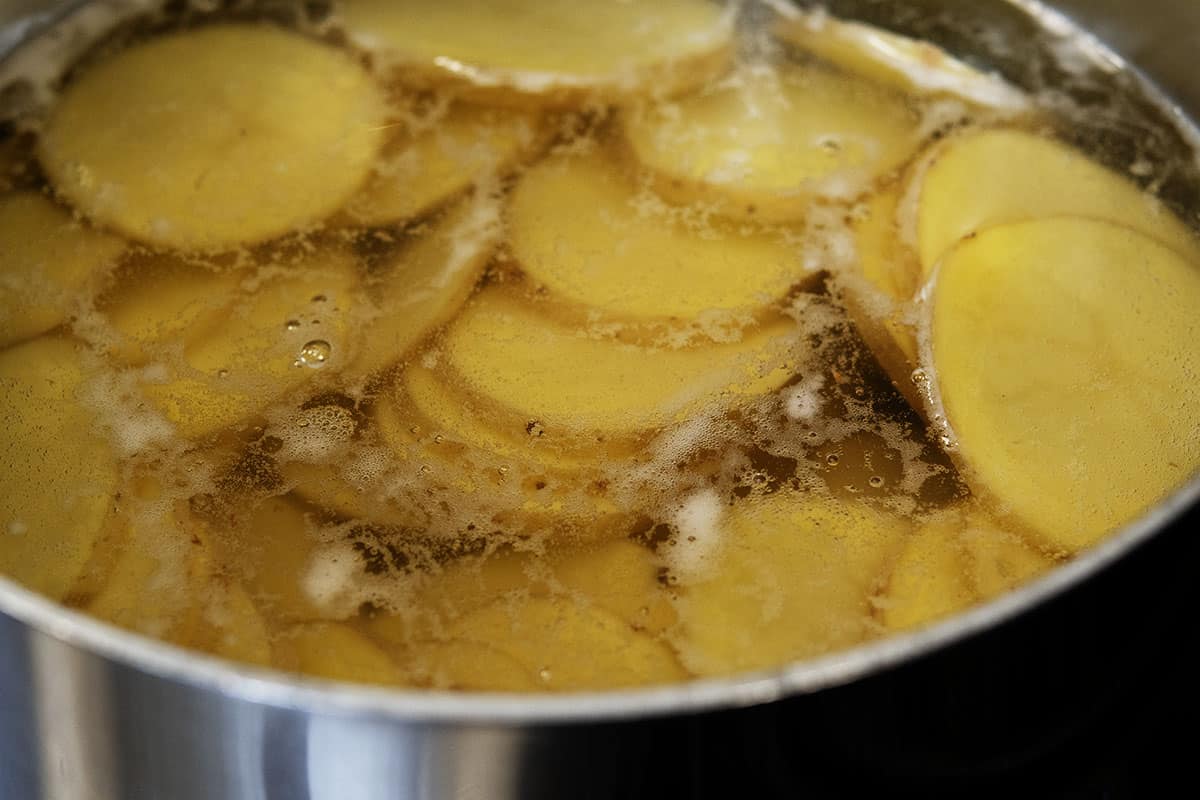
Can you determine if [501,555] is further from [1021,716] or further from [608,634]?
[1021,716]

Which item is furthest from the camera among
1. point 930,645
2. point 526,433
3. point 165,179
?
point 165,179

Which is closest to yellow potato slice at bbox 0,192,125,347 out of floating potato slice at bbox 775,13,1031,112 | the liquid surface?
the liquid surface

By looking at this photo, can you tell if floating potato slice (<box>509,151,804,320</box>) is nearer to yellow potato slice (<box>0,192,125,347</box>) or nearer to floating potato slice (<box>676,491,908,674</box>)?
floating potato slice (<box>676,491,908,674</box>)

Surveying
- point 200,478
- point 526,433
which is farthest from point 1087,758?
point 200,478

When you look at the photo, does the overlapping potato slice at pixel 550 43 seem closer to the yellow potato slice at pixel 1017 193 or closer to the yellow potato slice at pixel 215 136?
the yellow potato slice at pixel 215 136

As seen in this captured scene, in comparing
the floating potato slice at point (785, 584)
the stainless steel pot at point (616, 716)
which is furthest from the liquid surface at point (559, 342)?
the stainless steel pot at point (616, 716)

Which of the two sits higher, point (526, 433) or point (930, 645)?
point (930, 645)

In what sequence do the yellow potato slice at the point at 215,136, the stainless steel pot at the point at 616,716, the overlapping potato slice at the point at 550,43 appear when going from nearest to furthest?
the stainless steel pot at the point at 616,716, the yellow potato slice at the point at 215,136, the overlapping potato slice at the point at 550,43
